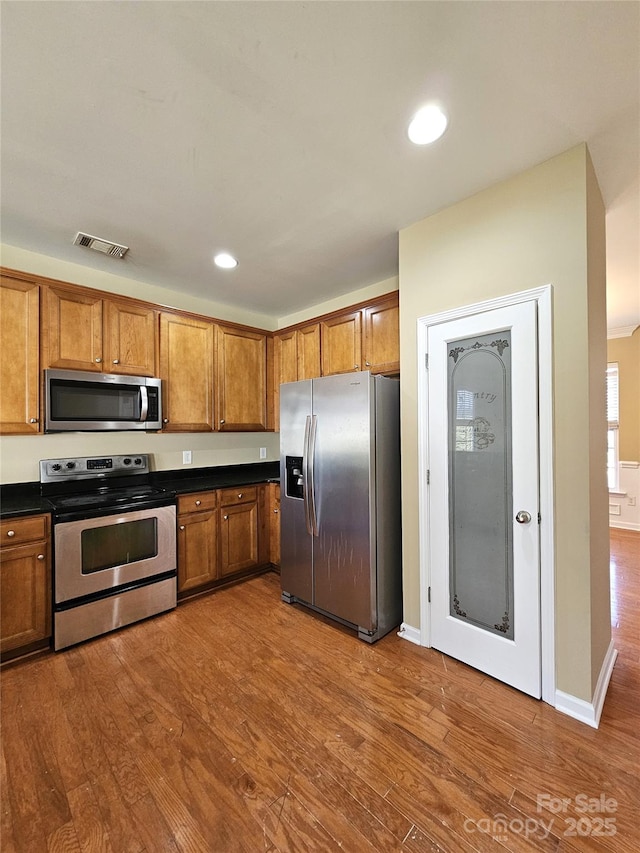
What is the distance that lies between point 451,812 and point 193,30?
2.93 m

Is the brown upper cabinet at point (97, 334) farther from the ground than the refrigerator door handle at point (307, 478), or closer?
farther from the ground

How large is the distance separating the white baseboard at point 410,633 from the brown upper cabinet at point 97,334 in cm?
283

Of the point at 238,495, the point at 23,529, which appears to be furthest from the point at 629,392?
the point at 23,529

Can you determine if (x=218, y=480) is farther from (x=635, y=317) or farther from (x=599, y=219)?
(x=635, y=317)

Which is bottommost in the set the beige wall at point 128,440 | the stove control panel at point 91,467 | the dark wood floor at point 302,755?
the dark wood floor at point 302,755

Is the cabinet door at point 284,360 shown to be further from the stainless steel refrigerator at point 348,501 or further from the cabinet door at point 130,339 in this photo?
the cabinet door at point 130,339

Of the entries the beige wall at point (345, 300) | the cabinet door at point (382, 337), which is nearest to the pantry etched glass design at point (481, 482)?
the cabinet door at point (382, 337)

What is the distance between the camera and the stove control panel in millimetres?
2800

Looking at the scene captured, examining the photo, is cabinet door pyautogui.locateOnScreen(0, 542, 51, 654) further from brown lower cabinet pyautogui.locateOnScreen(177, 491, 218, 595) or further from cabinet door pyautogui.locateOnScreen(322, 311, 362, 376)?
cabinet door pyautogui.locateOnScreen(322, 311, 362, 376)

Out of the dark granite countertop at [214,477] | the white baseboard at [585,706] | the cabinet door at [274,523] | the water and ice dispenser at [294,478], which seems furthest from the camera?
the cabinet door at [274,523]

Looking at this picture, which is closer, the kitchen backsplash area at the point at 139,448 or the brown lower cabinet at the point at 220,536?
the kitchen backsplash area at the point at 139,448

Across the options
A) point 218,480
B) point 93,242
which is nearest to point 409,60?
point 93,242

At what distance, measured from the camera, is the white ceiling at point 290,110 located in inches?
48.3

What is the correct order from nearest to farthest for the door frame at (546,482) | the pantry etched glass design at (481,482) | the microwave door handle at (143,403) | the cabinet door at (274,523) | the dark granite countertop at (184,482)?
the door frame at (546,482)
the pantry etched glass design at (481,482)
the dark granite countertop at (184,482)
the microwave door handle at (143,403)
the cabinet door at (274,523)
